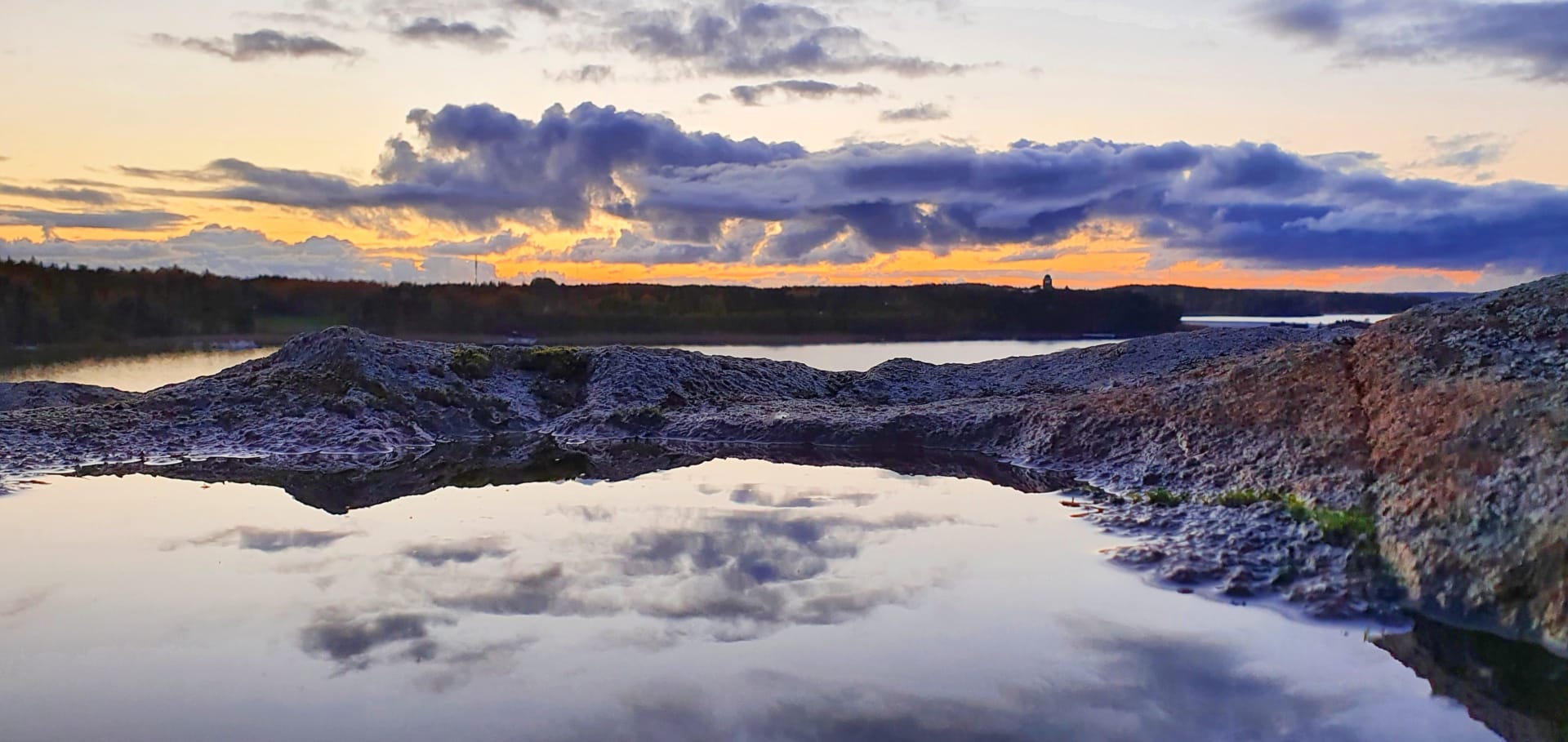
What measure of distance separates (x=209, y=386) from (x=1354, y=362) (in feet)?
29.4

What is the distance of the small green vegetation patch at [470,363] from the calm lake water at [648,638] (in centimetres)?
446

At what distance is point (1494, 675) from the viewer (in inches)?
137

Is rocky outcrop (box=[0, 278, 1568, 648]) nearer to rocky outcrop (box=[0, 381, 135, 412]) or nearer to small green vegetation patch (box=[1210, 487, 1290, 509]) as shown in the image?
small green vegetation patch (box=[1210, 487, 1290, 509])

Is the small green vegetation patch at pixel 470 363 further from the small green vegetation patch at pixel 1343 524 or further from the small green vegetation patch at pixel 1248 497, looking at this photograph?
the small green vegetation patch at pixel 1343 524

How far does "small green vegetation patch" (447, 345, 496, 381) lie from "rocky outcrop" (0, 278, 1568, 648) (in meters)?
0.03

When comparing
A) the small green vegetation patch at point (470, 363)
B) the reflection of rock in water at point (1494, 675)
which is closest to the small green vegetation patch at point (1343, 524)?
the reflection of rock in water at point (1494, 675)

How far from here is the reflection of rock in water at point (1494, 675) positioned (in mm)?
3123

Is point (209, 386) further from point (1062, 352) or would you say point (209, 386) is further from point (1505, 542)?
point (1505, 542)

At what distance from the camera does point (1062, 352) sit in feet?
38.0

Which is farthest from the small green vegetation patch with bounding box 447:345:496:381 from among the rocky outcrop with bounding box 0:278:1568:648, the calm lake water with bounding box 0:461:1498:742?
the calm lake water with bounding box 0:461:1498:742

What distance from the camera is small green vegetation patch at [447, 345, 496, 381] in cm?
1016

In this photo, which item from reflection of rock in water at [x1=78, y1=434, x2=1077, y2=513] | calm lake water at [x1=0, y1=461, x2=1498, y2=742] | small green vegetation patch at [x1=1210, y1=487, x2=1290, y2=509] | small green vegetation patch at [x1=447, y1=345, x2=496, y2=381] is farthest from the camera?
small green vegetation patch at [x1=447, y1=345, x2=496, y2=381]

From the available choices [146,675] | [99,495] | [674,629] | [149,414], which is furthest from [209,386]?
[674,629]

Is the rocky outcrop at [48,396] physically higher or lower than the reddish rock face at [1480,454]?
lower
